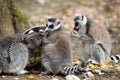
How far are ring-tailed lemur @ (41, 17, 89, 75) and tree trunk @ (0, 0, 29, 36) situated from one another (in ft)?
4.52

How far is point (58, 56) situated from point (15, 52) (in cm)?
87

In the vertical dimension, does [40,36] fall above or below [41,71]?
above

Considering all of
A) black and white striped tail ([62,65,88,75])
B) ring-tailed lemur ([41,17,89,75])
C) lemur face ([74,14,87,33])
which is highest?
lemur face ([74,14,87,33])

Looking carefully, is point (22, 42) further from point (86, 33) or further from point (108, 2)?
point (108, 2)

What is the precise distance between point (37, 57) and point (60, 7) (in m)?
10.1

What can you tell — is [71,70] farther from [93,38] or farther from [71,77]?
[93,38]

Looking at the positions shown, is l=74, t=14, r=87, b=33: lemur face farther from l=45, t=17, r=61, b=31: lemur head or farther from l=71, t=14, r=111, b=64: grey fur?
l=45, t=17, r=61, b=31: lemur head

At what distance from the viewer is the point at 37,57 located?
8.95 m

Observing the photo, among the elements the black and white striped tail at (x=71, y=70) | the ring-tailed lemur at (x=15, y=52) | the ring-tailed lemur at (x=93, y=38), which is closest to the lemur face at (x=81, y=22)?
the ring-tailed lemur at (x=93, y=38)

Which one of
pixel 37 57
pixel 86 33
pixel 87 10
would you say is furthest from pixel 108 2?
pixel 37 57

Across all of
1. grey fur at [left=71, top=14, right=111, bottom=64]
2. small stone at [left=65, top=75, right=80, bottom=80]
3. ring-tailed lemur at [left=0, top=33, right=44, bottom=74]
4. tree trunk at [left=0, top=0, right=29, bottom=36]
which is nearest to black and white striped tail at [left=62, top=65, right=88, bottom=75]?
small stone at [left=65, top=75, right=80, bottom=80]

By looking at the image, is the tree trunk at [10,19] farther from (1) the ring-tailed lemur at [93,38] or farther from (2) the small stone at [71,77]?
(2) the small stone at [71,77]

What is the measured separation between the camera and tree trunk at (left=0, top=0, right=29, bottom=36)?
31.8ft

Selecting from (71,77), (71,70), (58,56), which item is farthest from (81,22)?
(71,77)
